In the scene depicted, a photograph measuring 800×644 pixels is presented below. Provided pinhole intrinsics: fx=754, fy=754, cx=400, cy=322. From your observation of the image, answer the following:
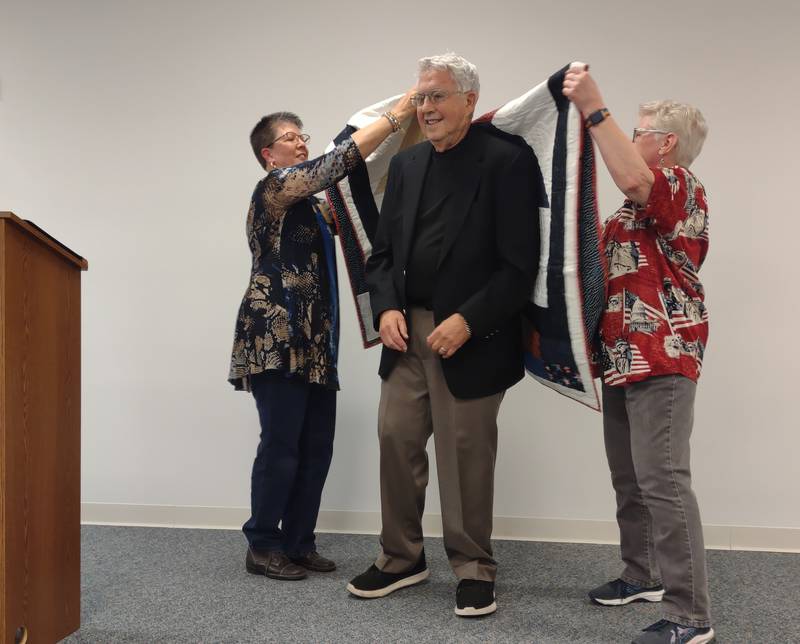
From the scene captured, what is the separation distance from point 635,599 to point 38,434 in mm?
1687

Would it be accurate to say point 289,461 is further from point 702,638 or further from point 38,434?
point 702,638

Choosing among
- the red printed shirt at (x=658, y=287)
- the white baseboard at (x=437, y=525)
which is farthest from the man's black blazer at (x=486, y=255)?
the white baseboard at (x=437, y=525)

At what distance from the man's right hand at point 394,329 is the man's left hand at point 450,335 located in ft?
0.39

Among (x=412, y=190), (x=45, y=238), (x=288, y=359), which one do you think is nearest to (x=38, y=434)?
(x=45, y=238)

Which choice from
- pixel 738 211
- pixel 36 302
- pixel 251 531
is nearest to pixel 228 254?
pixel 251 531

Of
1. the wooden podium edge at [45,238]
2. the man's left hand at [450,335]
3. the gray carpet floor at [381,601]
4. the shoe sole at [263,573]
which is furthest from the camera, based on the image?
the shoe sole at [263,573]

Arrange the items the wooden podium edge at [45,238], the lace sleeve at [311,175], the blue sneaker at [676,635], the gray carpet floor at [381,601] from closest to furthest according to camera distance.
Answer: the wooden podium edge at [45,238] → the blue sneaker at [676,635] → the gray carpet floor at [381,601] → the lace sleeve at [311,175]

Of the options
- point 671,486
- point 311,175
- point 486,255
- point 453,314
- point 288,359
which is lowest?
point 671,486

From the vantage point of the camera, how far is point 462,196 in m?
2.19

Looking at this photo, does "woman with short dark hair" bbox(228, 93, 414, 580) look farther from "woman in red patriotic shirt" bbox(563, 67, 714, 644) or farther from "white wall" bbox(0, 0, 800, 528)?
"woman in red patriotic shirt" bbox(563, 67, 714, 644)

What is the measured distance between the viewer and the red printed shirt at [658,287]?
1.90 m

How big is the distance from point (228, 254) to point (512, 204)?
153 cm

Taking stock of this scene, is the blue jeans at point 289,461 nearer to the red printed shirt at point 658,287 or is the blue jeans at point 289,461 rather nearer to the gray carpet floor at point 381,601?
the gray carpet floor at point 381,601

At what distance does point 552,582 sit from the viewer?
2.43 meters
